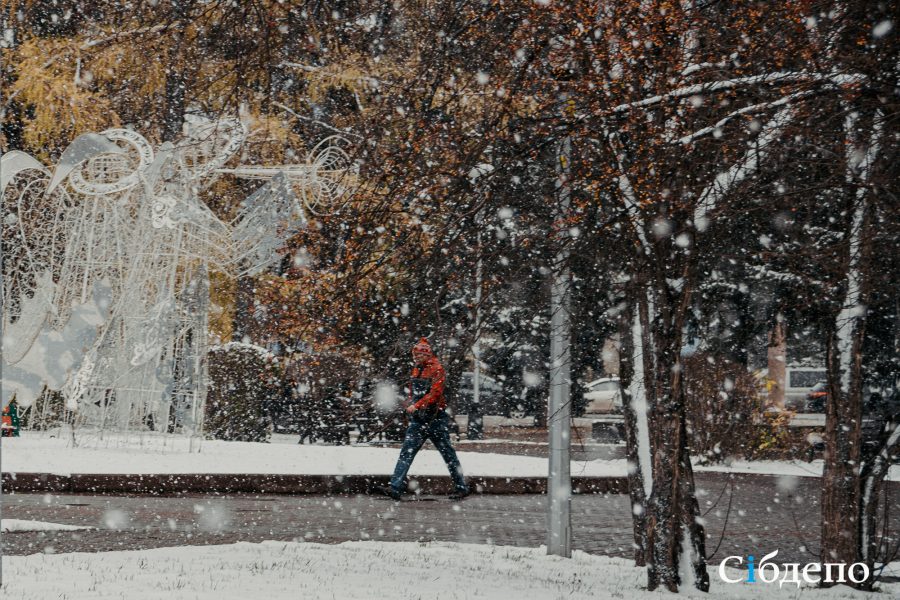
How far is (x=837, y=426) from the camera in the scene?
26.7 ft

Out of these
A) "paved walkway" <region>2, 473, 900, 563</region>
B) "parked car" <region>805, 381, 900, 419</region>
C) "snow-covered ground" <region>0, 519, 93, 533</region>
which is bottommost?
"paved walkway" <region>2, 473, 900, 563</region>

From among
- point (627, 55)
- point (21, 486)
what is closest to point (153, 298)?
point (21, 486)

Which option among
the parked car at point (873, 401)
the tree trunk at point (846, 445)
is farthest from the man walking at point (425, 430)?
the tree trunk at point (846, 445)

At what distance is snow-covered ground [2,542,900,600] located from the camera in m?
6.66

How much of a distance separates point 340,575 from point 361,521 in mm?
4661

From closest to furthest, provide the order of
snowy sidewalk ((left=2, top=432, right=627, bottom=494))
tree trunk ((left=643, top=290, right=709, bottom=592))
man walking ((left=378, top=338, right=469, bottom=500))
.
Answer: tree trunk ((left=643, top=290, right=709, bottom=592)) < man walking ((left=378, top=338, right=469, bottom=500)) < snowy sidewalk ((left=2, top=432, right=627, bottom=494))

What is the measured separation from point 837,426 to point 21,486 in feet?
30.2

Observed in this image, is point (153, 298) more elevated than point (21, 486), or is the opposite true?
point (153, 298)

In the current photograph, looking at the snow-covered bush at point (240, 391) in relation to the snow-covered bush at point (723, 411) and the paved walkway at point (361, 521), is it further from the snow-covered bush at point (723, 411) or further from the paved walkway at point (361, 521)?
the snow-covered bush at point (723, 411)

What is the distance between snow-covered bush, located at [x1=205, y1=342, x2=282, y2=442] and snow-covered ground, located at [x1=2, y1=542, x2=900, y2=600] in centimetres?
1133

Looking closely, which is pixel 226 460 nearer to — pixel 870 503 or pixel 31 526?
pixel 31 526

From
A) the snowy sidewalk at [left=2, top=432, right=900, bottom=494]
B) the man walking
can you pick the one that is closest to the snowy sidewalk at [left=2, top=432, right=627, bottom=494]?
the snowy sidewalk at [left=2, top=432, right=900, bottom=494]

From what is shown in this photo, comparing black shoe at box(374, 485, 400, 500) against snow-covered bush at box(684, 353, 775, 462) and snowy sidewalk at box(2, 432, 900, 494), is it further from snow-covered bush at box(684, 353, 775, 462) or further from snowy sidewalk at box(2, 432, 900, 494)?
snow-covered bush at box(684, 353, 775, 462)

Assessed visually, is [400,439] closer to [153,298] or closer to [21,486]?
[153,298]
